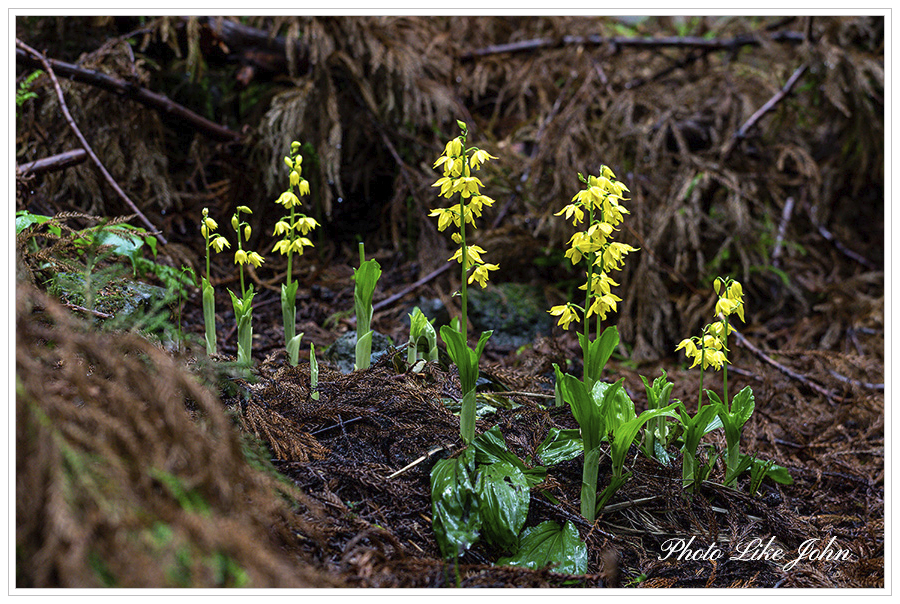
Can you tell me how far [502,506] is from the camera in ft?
5.16

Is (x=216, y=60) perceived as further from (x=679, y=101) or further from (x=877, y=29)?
(x=877, y=29)

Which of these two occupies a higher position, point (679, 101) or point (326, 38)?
point (326, 38)

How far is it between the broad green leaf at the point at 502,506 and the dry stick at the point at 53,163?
2506 mm

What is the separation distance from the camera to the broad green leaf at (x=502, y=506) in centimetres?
156

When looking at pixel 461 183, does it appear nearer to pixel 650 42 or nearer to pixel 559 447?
pixel 559 447

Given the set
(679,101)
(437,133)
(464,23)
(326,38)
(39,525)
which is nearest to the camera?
(39,525)

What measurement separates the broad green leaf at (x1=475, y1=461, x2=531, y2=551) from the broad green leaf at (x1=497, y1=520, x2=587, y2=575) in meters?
0.04

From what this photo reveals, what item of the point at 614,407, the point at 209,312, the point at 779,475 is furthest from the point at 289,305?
the point at 779,475

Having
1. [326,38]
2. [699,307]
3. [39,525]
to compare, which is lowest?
[699,307]

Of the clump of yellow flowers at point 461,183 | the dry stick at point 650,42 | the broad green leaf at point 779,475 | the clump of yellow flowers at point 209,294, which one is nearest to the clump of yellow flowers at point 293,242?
the clump of yellow flowers at point 209,294

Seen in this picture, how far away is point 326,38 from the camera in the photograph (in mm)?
3721

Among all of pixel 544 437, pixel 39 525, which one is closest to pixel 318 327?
pixel 544 437

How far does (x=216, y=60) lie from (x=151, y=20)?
0.55 metres
